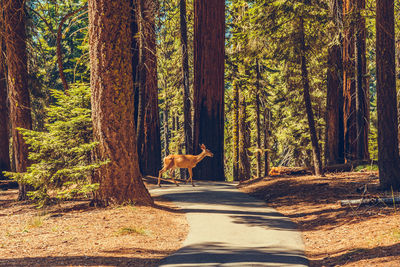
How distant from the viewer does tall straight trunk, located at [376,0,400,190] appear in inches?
416

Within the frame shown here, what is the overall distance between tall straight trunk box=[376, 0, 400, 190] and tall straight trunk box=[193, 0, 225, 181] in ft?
26.5

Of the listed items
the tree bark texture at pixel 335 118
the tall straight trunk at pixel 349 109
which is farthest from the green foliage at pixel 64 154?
the tree bark texture at pixel 335 118

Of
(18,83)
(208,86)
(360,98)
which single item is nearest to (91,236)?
(18,83)

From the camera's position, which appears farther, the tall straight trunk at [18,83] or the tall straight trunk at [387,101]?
the tall straight trunk at [18,83]

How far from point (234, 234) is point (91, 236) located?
117 inches

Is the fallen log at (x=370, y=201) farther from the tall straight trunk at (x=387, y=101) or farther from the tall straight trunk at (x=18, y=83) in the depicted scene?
the tall straight trunk at (x=18, y=83)

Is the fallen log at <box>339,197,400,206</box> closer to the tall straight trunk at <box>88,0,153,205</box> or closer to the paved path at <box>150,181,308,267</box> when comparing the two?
the paved path at <box>150,181,308,267</box>

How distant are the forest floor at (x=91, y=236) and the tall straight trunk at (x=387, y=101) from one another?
571 centimetres

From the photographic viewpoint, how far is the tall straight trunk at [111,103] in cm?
1016

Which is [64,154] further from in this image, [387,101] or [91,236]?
[387,101]

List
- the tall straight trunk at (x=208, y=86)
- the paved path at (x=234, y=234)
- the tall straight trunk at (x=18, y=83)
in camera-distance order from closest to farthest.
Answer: the paved path at (x=234, y=234) < the tall straight trunk at (x=18, y=83) < the tall straight trunk at (x=208, y=86)

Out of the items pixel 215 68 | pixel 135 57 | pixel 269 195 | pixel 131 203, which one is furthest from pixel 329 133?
pixel 131 203

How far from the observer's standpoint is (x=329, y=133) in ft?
66.5

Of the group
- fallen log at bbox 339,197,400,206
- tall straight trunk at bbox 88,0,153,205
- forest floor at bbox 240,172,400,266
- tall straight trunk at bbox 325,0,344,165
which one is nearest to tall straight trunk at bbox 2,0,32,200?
tall straight trunk at bbox 88,0,153,205
